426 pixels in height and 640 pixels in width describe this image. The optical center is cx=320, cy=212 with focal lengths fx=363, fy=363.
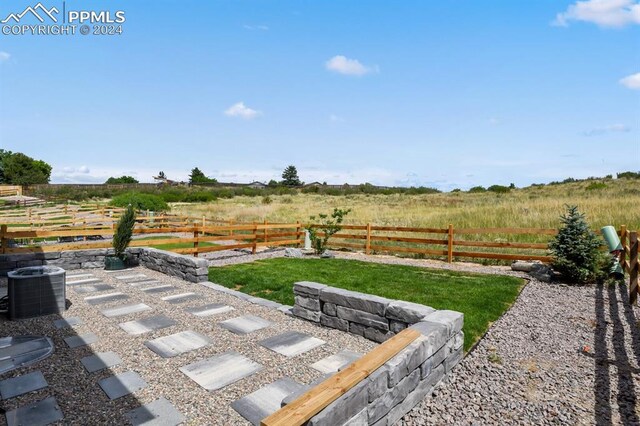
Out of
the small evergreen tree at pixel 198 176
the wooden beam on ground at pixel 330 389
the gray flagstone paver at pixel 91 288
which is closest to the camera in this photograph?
the wooden beam on ground at pixel 330 389

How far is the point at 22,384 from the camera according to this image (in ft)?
10.9

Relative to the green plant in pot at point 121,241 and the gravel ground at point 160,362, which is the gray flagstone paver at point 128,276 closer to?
the green plant in pot at point 121,241

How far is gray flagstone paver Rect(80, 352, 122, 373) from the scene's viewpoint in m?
3.66

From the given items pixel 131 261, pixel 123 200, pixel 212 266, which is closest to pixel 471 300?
pixel 212 266

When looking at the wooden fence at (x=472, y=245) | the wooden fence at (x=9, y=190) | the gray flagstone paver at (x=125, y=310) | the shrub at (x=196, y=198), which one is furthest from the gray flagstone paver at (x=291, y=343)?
the wooden fence at (x=9, y=190)

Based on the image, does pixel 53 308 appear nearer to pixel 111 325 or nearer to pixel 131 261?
pixel 111 325

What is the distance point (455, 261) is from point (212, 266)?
689cm

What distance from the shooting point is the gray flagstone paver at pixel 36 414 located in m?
2.74

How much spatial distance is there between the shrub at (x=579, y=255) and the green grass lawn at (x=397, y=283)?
0.97 m

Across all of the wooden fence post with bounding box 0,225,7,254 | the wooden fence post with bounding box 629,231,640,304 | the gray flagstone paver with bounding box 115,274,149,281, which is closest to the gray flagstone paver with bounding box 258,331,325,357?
the gray flagstone paver with bounding box 115,274,149,281

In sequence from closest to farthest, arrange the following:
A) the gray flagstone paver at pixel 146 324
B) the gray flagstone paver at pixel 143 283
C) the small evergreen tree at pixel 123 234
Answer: the gray flagstone paver at pixel 146 324, the gray flagstone paver at pixel 143 283, the small evergreen tree at pixel 123 234

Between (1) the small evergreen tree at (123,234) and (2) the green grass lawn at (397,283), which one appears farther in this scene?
(1) the small evergreen tree at (123,234)

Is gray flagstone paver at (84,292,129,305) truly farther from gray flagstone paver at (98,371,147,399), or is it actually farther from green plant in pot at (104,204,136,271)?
gray flagstone paver at (98,371,147,399)

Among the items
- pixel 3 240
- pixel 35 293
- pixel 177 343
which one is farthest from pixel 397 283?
pixel 3 240
